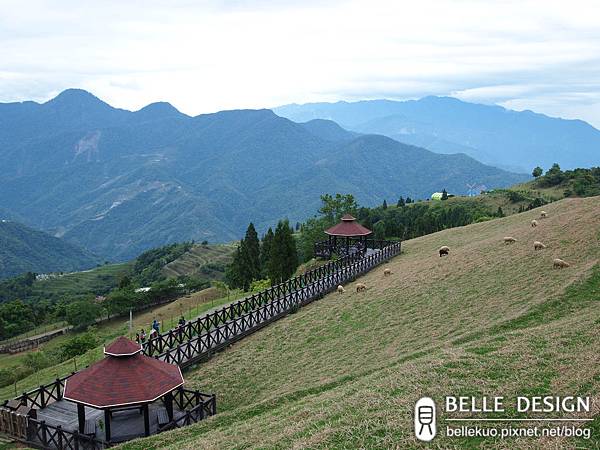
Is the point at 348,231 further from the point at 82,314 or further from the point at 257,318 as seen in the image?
the point at 82,314

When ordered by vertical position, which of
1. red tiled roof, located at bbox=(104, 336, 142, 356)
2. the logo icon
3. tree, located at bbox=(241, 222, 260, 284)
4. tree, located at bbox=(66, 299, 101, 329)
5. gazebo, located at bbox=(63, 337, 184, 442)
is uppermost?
the logo icon

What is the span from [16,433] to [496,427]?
15379 millimetres

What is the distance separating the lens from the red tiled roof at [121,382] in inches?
650

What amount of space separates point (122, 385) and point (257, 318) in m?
11.3

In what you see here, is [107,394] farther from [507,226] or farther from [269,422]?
[507,226]

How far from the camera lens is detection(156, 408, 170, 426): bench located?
688 inches

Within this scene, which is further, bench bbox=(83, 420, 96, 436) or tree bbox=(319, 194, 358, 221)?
tree bbox=(319, 194, 358, 221)

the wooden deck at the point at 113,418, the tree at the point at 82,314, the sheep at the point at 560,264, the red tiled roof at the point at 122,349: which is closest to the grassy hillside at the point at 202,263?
the tree at the point at 82,314

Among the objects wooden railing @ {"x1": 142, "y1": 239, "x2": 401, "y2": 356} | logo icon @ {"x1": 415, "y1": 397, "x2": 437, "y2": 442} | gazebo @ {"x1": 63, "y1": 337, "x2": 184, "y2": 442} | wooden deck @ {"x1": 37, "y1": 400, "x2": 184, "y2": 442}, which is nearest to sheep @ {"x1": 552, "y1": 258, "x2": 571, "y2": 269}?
logo icon @ {"x1": 415, "y1": 397, "x2": 437, "y2": 442}

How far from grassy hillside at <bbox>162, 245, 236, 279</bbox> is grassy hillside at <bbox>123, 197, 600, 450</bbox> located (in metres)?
96.0

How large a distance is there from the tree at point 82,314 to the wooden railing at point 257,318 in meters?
39.6

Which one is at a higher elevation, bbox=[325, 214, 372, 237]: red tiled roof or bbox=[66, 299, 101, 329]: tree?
bbox=[325, 214, 372, 237]: red tiled roof

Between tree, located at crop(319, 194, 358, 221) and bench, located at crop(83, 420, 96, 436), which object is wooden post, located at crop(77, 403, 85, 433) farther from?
tree, located at crop(319, 194, 358, 221)

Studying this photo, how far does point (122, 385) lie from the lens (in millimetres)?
16953
